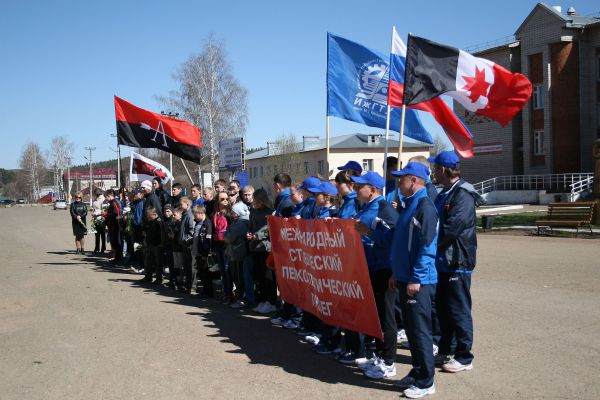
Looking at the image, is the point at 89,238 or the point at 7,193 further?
the point at 7,193

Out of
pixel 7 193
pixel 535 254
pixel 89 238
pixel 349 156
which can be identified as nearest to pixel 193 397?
pixel 535 254

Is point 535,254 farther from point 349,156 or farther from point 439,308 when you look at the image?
point 349,156

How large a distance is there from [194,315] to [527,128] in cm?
4211

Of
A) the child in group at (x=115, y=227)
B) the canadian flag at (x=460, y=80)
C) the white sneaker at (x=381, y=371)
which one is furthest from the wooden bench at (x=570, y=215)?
the white sneaker at (x=381, y=371)

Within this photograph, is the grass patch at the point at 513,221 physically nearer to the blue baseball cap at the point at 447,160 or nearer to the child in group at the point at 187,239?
the child in group at the point at 187,239

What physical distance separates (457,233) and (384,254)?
0.74 m

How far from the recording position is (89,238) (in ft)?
86.2

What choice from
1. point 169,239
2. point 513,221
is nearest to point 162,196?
point 169,239

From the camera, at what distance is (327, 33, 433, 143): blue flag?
10836mm

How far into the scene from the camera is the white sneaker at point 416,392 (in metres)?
5.21

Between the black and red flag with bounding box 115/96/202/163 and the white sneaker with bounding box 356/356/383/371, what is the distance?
10.4m

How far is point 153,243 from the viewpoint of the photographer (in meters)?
12.6

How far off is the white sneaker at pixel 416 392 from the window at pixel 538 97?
44423 mm

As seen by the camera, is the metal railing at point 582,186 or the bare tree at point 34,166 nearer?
the metal railing at point 582,186
